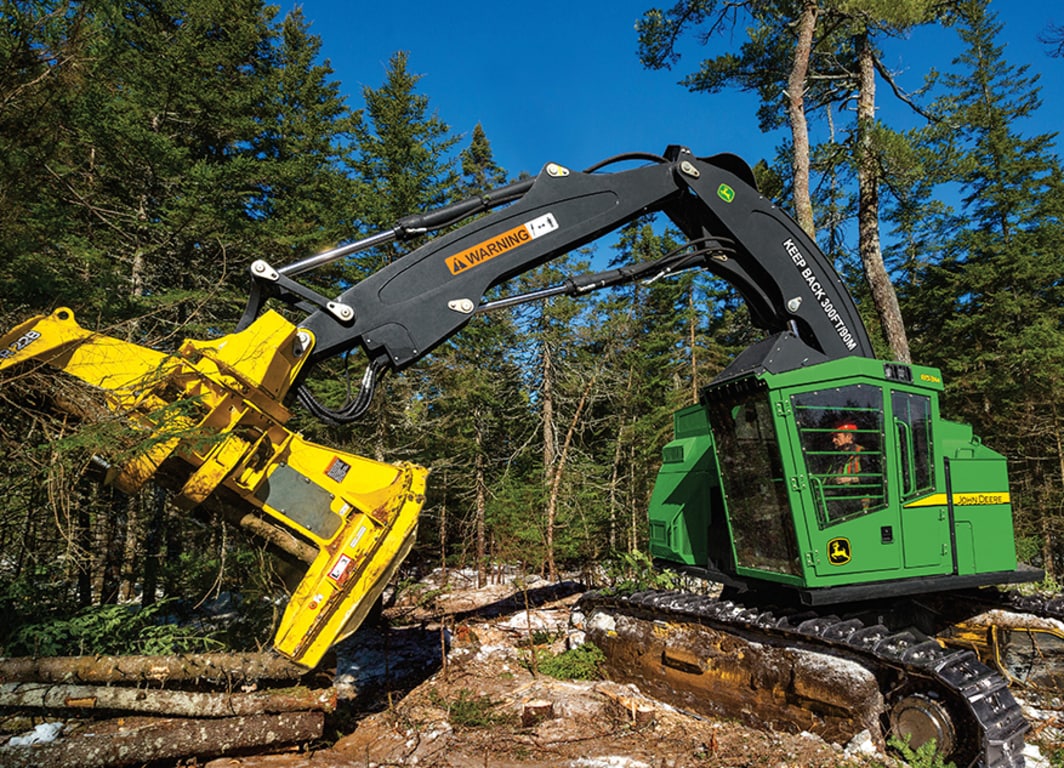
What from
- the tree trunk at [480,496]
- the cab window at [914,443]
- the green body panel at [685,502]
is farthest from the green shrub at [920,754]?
the tree trunk at [480,496]

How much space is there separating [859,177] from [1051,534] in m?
10.8

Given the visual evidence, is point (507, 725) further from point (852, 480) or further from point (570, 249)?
point (570, 249)

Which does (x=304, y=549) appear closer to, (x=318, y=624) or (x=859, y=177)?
(x=318, y=624)

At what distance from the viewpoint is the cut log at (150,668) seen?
427 centimetres

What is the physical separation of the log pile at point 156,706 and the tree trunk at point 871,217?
9.86 metres

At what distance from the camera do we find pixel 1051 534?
47.8 feet

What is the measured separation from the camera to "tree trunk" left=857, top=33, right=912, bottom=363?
390 inches

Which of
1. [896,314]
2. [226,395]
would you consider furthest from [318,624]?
[896,314]

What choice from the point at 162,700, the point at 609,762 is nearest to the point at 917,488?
the point at 609,762

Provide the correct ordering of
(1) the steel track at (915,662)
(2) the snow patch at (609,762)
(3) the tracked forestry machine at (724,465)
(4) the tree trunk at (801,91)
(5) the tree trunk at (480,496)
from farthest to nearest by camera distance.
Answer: (5) the tree trunk at (480,496) → (4) the tree trunk at (801,91) → (2) the snow patch at (609,762) → (3) the tracked forestry machine at (724,465) → (1) the steel track at (915,662)

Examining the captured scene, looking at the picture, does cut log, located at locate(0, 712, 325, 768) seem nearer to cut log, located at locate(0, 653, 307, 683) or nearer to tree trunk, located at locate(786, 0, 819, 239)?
cut log, located at locate(0, 653, 307, 683)

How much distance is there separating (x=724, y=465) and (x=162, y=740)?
471 centimetres

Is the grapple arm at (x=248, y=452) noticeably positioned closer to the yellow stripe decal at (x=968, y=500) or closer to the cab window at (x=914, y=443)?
the cab window at (x=914, y=443)

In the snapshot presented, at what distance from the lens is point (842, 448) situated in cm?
479
